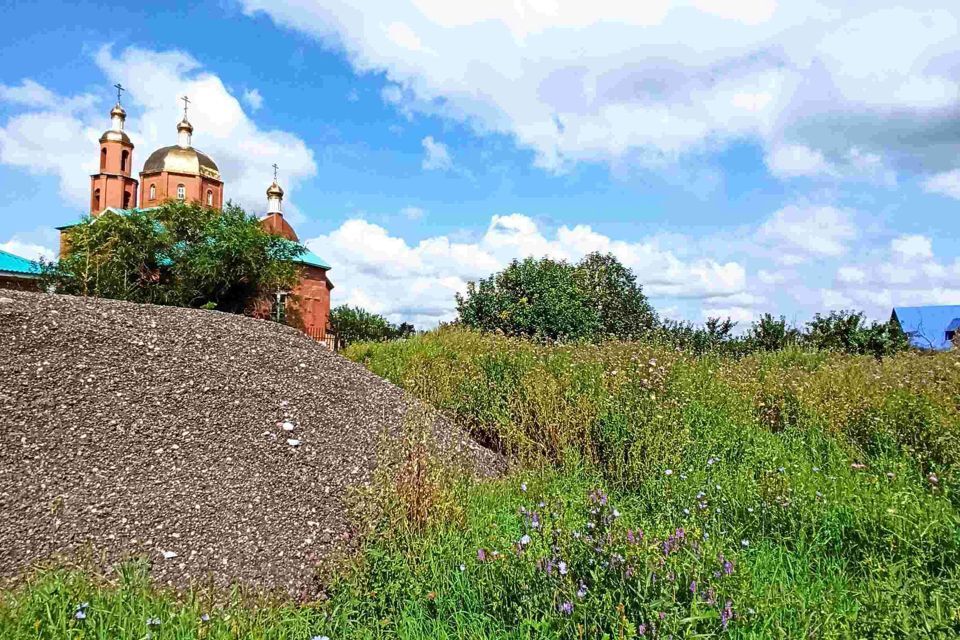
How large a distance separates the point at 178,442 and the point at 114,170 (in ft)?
115

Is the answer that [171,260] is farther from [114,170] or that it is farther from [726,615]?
[114,170]

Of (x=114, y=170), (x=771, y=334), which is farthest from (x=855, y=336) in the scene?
(x=114, y=170)

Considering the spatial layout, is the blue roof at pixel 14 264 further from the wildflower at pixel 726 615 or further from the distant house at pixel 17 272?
the wildflower at pixel 726 615

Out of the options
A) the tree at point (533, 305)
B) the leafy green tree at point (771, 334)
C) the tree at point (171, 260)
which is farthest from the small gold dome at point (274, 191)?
the leafy green tree at point (771, 334)

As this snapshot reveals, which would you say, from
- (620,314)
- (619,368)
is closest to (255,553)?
(619,368)

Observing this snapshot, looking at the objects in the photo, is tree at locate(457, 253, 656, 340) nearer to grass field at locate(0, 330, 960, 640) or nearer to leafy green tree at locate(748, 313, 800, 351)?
leafy green tree at locate(748, 313, 800, 351)

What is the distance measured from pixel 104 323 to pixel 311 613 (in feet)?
12.7

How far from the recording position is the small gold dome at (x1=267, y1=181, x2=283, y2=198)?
114 feet

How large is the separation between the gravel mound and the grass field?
13.6 inches

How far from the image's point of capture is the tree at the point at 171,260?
Answer: 12211 mm

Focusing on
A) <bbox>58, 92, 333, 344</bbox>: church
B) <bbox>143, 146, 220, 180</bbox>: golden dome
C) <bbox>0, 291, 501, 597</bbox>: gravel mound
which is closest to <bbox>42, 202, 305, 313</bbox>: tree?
<bbox>0, 291, 501, 597</bbox>: gravel mound

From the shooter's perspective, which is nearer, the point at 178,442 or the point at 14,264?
the point at 178,442

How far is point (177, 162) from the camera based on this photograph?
32.6 meters

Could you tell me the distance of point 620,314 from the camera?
18328 millimetres
